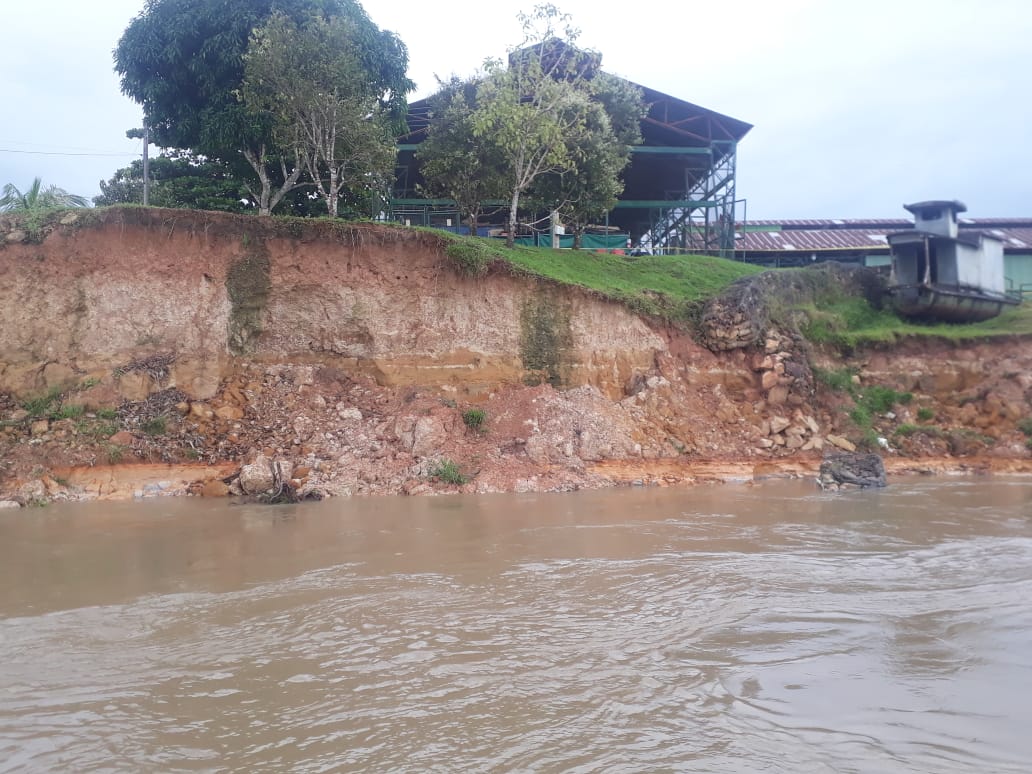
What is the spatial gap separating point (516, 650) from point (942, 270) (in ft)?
71.1

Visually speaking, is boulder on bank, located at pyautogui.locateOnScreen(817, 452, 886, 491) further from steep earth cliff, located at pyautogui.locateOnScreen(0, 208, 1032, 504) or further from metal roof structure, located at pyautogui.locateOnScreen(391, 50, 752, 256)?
metal roof structure, located at pyautogui.locateOnScreen(391, 50, 752, 256)

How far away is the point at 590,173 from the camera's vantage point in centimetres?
2223

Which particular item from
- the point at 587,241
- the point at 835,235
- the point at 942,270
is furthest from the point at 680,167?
the point at 942,270

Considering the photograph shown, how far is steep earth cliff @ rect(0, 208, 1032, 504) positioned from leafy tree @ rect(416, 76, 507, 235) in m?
4.61

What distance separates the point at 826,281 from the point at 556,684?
20.6 metres

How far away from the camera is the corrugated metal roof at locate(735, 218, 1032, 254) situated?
31.6 metres

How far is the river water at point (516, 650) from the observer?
4129 millimetres

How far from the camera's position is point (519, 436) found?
1633cm

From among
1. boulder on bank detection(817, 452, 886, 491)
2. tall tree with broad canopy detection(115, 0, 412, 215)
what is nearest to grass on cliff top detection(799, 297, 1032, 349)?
boulder on bank detection(817, 452, 886, 491)

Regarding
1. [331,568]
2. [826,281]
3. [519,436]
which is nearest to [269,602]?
[331,568]

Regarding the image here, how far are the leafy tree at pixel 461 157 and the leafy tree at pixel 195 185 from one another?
567 cm

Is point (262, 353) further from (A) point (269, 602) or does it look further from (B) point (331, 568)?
→ (A) point (269, 602)

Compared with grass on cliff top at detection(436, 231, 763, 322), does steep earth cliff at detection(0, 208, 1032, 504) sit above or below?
below

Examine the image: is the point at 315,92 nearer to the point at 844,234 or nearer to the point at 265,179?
the point at 265,179
